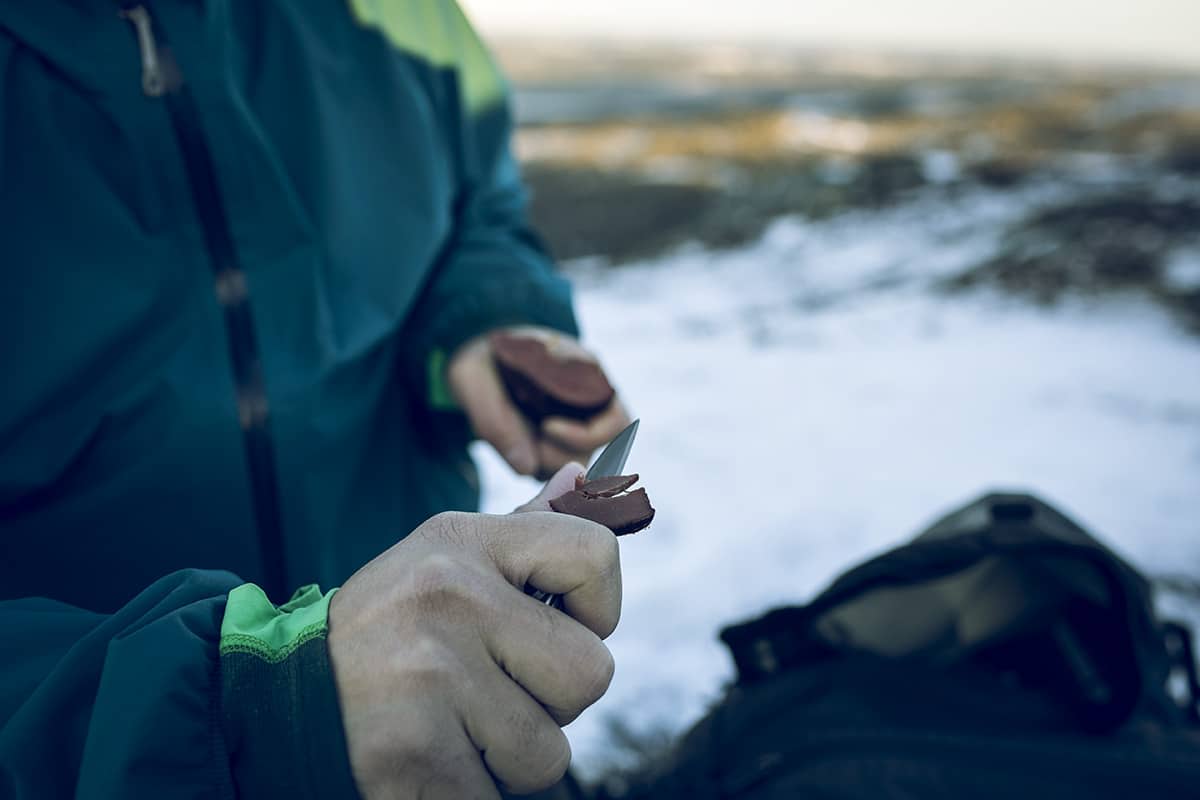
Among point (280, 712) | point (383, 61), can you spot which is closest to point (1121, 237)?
point (383, 61)

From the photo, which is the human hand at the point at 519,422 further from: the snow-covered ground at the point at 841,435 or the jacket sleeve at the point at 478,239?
the snow-covered ground at the point at 841,435

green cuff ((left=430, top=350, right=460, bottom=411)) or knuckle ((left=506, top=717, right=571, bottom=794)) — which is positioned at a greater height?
knuckle ((left=506, top=717, right=571, bottom=794))

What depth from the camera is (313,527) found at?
131 centimetres

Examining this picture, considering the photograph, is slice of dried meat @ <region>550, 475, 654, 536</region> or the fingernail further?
the fingernail

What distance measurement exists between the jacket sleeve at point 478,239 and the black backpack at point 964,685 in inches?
27.8

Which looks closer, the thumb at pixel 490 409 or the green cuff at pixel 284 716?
the green cuff at pixel 284 716

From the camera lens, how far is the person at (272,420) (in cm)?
69

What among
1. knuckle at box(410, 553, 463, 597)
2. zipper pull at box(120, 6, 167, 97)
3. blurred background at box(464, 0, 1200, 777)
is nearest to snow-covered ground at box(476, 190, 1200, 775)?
blurred background at box(464, 0, 1200, 777)

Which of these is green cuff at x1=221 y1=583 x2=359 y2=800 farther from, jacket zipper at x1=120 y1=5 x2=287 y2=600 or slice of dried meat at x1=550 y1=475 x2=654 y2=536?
jacket zipper at x1=120 y1=5 x2=287 y2=600

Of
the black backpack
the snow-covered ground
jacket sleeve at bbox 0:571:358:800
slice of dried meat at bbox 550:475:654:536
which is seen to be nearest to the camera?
jacket sleeve at bbox 0:571:358:800

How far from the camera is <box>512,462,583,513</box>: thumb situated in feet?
2.70

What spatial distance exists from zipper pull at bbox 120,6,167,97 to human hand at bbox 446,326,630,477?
62 centimetres

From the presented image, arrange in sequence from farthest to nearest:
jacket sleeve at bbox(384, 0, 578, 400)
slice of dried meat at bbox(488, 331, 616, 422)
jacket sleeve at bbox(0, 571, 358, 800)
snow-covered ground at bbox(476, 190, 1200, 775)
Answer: snow-covered ground at bbox(476, 190, 1200, 775)
jacket sleeve at bbox(384, 0, 578, 400)
slice of dried meat at bbox(488, 331, 616, 422)
jacket sleeve at bbox(0, 571, 358, 800)

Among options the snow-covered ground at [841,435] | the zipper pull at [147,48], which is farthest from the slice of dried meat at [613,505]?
the snow-covered ground at [841,435]
